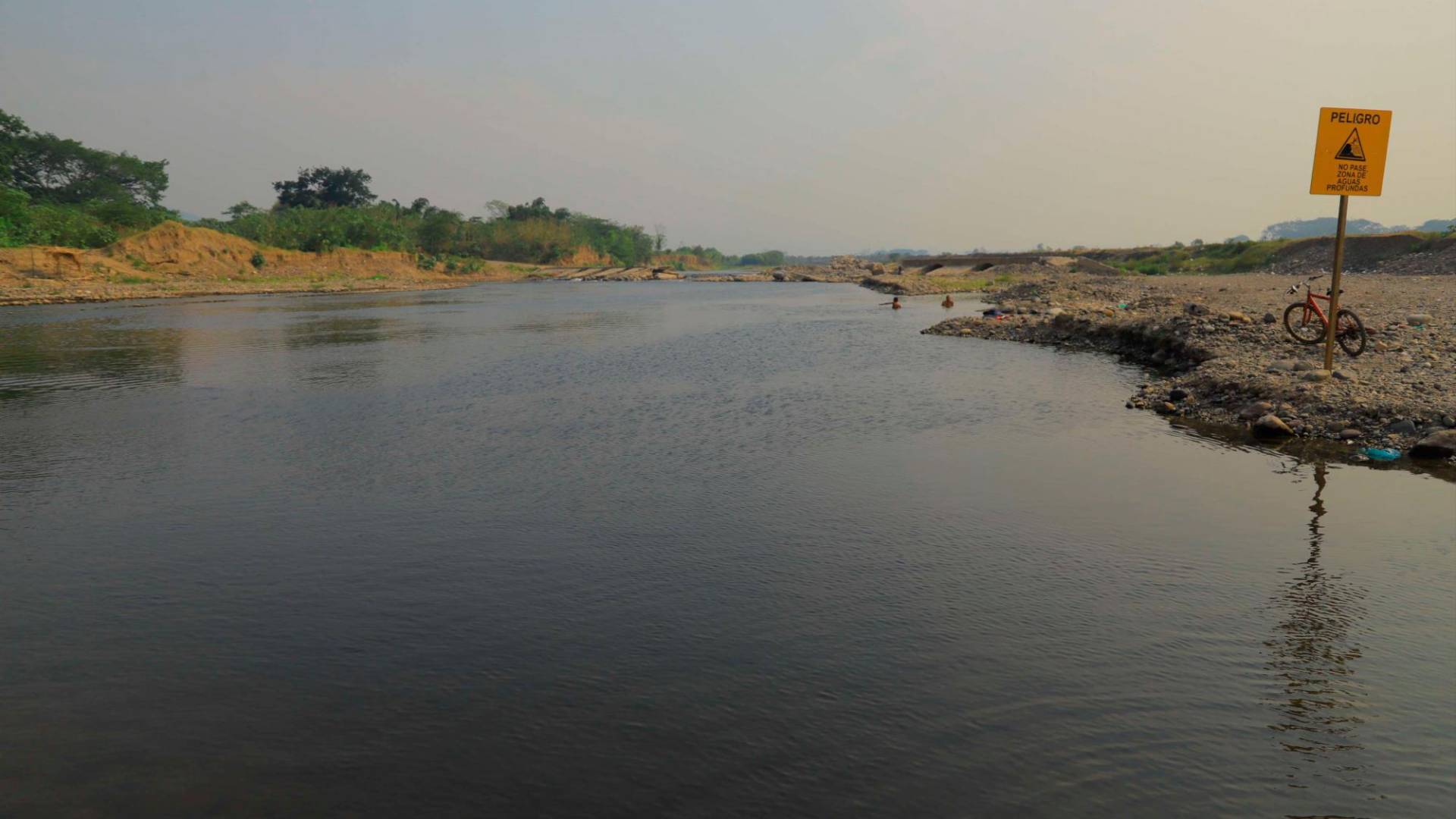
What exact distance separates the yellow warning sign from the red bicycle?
362 cm

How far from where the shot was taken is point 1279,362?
18.7m

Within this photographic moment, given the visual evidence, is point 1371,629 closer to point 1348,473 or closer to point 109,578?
point 1348,473

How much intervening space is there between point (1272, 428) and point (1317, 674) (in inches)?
381

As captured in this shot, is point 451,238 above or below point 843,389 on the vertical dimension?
above

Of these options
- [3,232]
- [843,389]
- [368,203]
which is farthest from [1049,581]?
[368,203]

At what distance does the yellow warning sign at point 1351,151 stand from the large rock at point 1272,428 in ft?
13.4

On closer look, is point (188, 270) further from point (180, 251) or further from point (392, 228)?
point (392, 228)

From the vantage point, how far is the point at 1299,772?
5.48 metres

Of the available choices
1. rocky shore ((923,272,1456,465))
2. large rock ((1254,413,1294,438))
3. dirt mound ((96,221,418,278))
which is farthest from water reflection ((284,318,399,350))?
dirt mound ((96,221,418,278))

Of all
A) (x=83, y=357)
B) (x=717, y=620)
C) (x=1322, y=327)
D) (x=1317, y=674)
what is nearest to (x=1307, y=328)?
(x=1322, y=327)

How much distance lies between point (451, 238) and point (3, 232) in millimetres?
67726

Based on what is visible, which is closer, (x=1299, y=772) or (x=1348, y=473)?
(x=1299, y=772)

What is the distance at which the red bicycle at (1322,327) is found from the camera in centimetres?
1880

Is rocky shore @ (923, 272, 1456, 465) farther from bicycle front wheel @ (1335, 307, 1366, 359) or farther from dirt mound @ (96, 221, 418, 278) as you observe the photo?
dirt mound @ (96, 221, 418, 278)
